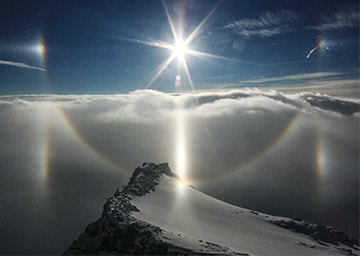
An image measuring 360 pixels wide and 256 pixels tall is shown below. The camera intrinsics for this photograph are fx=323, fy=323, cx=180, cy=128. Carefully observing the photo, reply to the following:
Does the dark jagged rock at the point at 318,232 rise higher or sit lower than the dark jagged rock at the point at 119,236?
higher

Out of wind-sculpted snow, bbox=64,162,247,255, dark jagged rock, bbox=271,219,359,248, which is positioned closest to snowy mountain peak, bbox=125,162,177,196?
wind-sculpted snow, bbox=64,162,247,255

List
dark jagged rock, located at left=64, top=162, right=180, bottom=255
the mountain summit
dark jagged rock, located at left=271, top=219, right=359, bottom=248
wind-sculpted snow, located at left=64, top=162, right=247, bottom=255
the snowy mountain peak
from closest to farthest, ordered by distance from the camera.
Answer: wind-sculpted snow, located at left=64, top=162, right=247, bottom=255
dark jagged rock, located at left=64, top=162, right=180, bottom=255
the mountain summit
the snowy mountain peak
dark jagged rock, located at left=271, top=219, right=359, bottom=248

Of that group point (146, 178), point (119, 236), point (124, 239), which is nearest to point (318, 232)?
point (146, 178)

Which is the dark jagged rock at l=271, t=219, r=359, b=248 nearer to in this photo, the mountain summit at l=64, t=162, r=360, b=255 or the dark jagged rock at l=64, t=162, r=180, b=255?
the mountain summit at l=64, t=162, r=360, b=255

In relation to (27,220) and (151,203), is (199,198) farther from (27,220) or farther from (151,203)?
(27,220)

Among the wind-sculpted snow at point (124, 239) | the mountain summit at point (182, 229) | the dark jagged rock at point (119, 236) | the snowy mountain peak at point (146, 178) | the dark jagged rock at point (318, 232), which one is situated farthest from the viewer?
the dark jagged rock at point (318, 232)

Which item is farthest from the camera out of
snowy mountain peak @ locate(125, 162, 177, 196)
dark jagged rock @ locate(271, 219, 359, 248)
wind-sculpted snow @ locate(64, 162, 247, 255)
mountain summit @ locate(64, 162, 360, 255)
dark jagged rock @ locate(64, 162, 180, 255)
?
dark jagged rock @ locate(271, 219, 359, 248)

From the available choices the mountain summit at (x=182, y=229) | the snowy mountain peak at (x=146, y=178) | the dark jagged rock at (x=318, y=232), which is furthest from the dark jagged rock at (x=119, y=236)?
the dark jagged rock at (x=318, y=232)

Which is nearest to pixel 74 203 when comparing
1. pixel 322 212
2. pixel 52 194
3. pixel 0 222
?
pixel 52 194

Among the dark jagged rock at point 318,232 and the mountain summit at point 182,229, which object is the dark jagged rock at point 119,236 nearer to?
the mountain summit at point 182,229

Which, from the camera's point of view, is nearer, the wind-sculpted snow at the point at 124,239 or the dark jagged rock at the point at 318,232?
the wind-sculpted snow at the point at 124,239
